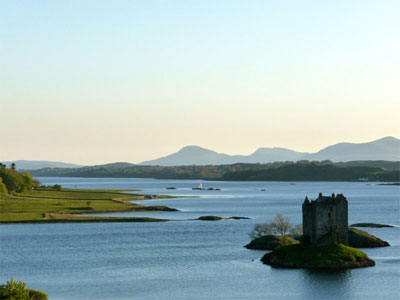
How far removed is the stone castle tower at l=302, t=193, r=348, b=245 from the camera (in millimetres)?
94938

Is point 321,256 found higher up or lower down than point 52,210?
lower down

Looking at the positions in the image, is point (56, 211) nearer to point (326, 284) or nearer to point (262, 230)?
point (262, 230)

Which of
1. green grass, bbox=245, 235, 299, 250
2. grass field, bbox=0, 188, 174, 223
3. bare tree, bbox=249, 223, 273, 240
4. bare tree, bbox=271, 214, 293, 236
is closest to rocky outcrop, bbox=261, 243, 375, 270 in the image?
green grass, bbox=245, 235, 299, 250

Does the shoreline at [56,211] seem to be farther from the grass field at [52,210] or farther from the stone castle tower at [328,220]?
the stone castle tower at [328,220]

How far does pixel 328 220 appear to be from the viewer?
95.6 m

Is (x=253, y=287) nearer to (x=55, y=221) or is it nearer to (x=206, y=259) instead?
(x=206, y=259)

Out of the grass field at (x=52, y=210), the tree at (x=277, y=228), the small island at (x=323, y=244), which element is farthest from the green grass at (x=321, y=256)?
the grass field at (x=52, y=210)

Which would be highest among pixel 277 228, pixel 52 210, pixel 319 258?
pixel 52 210

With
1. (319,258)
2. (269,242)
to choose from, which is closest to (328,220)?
(319,258)

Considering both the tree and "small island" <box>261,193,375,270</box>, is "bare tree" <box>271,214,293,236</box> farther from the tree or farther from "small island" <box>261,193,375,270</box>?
"small island" <box>261,193,375,270</box>

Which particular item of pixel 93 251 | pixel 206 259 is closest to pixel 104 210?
pixel 93 251

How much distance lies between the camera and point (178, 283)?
8475 cm

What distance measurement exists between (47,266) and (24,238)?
1319 inches

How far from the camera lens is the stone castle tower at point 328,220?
9494 centimetres
